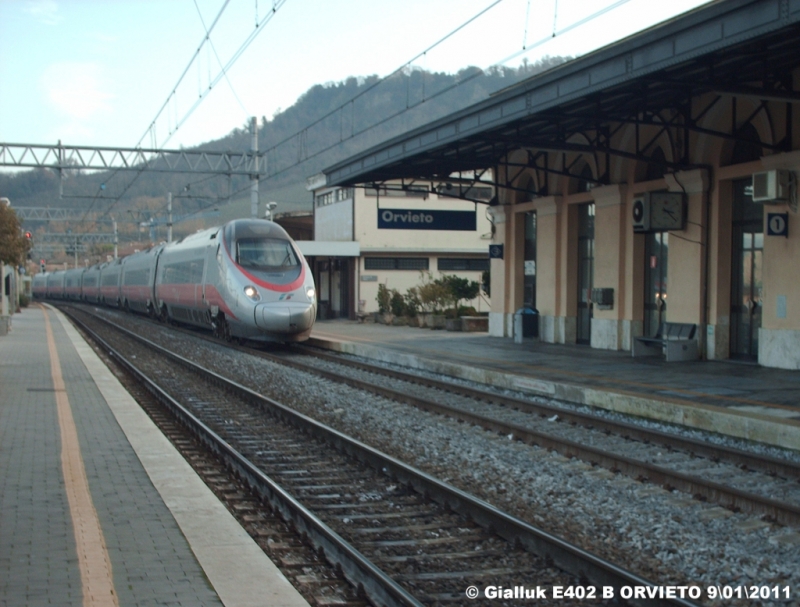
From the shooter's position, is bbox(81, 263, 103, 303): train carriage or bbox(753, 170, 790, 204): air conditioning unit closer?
bbox(753, 170, 790, 204): air conditioning unit

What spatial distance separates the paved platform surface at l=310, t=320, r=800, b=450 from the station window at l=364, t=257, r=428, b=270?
15042 mm

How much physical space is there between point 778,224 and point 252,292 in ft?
38.8

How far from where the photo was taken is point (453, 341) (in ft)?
77.2

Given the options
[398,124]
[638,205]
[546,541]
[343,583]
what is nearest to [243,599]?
[343,583]

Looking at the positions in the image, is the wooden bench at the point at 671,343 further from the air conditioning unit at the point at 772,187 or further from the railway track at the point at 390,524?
the railway track at the point at 390,524

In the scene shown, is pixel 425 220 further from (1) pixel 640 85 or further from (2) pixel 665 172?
(1) pixel 640 85

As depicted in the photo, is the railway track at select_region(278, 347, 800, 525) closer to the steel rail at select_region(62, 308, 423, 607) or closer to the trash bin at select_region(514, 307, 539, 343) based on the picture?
the steel rail at select_region(62, 308, 423, 607)

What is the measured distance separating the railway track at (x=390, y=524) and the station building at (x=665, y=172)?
7.05 metres

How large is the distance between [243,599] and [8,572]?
1.49 m

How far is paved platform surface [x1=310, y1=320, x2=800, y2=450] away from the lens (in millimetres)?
10216

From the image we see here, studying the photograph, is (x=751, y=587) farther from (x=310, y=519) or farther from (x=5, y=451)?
(x=5, y=451)

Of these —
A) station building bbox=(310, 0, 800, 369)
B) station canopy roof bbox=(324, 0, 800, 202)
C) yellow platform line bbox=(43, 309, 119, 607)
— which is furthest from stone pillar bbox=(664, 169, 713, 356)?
yellow platform line bbox=(43, 309, 119, 607)

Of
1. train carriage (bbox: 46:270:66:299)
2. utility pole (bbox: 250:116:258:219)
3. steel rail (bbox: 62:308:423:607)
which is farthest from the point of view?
train carriage (bbox: 46:270:66:299)

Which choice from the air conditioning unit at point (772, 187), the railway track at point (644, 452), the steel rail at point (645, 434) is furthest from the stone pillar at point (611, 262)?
the railway track at point (644, 452)
